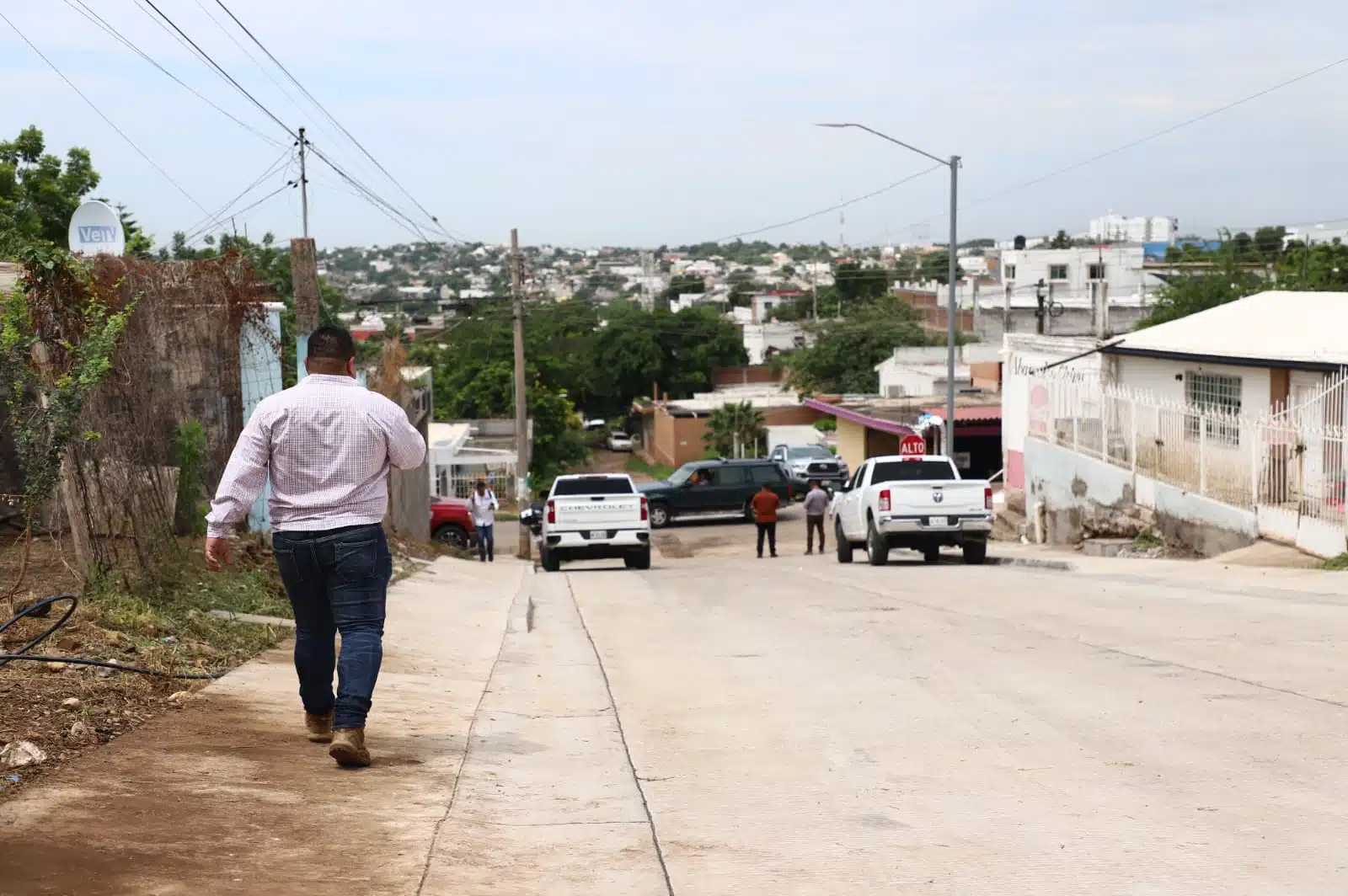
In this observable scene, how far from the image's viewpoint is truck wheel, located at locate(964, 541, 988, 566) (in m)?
25.2

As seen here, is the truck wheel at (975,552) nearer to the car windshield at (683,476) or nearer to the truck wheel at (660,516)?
the truck wheel at (660,516)

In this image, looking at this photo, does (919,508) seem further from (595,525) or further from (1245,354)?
(1245,354)

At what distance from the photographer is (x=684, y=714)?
8898 millimetres

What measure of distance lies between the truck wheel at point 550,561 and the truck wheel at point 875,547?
19.2 ft

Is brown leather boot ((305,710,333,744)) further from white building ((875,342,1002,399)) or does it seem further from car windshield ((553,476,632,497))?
white building ((875,342,1002,399))

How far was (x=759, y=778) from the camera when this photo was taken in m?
6.97

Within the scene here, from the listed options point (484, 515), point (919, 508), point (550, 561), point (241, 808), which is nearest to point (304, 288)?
point (550, 561)

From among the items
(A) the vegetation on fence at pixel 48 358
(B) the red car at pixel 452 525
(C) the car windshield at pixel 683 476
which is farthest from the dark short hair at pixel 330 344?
(C) the car windshield at pixel 683 476

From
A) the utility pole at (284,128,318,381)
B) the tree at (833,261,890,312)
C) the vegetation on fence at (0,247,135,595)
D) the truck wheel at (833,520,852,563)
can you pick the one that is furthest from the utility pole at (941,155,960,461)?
the tree at (833,261,890,312)

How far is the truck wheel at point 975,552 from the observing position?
25.2 m

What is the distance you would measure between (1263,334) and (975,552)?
7.19m

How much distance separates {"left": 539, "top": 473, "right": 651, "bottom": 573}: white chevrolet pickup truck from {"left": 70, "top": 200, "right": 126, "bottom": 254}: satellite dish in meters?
11.8

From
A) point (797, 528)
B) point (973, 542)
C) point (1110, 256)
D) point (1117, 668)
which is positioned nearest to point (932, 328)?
point (1110, 256)

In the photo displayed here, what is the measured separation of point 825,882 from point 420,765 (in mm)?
2424
